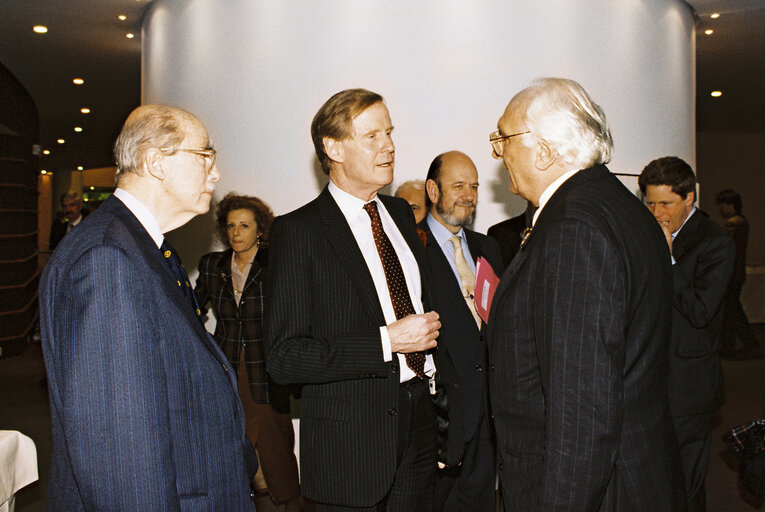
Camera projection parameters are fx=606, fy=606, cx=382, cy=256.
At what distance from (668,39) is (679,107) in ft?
1.83

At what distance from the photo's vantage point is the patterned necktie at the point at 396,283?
7.06 ft

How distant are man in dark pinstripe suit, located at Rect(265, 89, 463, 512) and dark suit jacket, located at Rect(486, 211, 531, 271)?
175 cm

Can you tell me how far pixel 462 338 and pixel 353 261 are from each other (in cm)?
94

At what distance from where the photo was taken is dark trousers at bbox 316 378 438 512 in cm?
207

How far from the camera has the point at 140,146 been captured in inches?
58.7

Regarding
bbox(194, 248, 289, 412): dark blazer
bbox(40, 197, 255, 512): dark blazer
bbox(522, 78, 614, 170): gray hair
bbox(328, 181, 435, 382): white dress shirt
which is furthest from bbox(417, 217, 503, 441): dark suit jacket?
bbox(40, 197, 255, 512): dark blazer

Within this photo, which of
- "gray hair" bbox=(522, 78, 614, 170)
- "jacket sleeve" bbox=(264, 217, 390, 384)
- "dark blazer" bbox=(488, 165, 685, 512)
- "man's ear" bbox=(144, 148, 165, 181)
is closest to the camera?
"dark blazer" bbox=(488, 165, 685, 512)

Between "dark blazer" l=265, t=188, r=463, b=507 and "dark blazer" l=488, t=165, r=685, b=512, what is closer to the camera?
"dark blazer" l=488, t=165, r=685, b=512

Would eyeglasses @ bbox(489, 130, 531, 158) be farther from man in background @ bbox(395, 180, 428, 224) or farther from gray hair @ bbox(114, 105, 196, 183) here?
man in background @ bbox(395, 180, 428, 224)

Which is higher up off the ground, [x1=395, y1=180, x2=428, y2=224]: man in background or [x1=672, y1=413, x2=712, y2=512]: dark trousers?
[x1=395, y1=180, x2=428, y2=224]: man in background

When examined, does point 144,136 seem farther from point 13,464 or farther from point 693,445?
point 693,445

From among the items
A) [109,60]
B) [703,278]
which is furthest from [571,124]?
[109,60]

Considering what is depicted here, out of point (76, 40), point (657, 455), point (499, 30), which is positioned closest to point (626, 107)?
point (499, 30)

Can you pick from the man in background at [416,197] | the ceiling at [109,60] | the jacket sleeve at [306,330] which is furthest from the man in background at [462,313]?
the ceiling at [109,60]
